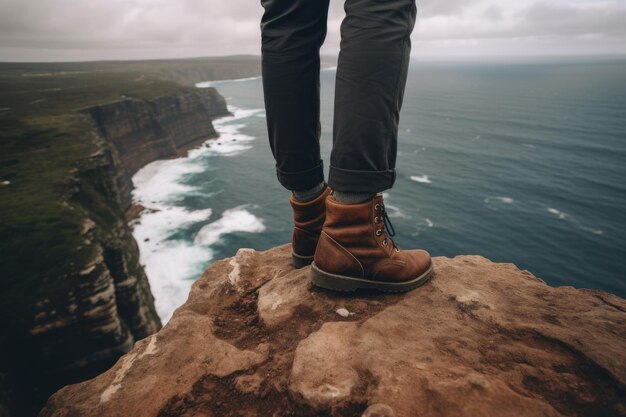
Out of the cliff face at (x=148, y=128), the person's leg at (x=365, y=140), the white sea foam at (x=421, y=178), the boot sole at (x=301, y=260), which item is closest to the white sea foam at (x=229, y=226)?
the cliff face at (x=148, y=128)

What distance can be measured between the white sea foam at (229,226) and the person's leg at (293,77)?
1102 inches

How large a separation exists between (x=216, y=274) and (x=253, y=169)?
4518cm

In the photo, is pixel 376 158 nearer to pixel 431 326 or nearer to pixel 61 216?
pixel 431 326

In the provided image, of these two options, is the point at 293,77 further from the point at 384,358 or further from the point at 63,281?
the point at 63,281

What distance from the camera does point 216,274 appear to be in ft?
11.8

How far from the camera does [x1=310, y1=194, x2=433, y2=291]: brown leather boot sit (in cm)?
233

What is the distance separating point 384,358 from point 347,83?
1592mm

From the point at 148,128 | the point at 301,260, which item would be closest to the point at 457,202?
the point at 301,260

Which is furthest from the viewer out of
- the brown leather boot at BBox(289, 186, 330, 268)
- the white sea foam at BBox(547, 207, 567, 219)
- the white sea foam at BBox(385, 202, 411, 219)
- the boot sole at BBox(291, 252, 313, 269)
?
the white sea foam at BBox(385, 202, 411, 219)

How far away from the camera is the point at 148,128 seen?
52.7m

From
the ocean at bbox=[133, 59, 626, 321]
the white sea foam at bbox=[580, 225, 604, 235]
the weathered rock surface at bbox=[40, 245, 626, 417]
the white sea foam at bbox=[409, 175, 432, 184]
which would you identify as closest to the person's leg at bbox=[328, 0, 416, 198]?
the weathered rock surface at bbox=[40, 245, 626, 417]

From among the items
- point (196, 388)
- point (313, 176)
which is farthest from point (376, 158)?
point (196, 388)

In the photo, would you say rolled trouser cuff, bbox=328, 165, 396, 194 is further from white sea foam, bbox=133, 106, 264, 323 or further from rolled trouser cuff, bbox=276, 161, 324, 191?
white sea foam, bbox=133, 106, 264, 323

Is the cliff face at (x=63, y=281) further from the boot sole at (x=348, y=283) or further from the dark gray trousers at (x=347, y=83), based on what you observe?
the dark gray trousers at (x=347, y=83)
